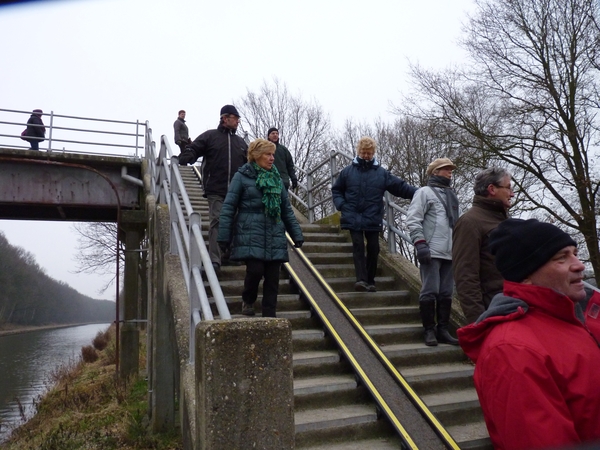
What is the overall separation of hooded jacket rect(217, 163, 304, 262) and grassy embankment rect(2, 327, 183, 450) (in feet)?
11.5

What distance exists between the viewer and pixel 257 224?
4379mm

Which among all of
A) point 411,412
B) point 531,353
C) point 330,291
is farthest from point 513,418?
Result: point 330,291

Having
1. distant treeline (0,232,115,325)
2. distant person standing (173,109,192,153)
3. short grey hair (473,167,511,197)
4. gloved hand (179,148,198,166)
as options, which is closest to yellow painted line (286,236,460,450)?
short grey hair (473,167,511,197)

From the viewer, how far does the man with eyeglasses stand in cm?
375

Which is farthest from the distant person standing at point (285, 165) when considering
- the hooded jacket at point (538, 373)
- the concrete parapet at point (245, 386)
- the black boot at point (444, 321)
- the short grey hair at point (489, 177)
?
the hooded jacket at point (538, 373)

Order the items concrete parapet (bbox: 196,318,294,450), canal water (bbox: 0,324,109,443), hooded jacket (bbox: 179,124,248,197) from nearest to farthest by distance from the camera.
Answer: concrete parapet (bbox: 196,318,294,450) → hooded jacket (bbox: 179,124,248,197) → canal water (bbox: 0,324,109,443)

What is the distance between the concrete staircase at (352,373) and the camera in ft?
12.0

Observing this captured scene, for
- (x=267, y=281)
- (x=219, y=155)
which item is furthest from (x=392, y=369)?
(x=219, y=155)

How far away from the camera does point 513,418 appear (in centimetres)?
149

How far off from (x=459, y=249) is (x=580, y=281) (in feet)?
6.74

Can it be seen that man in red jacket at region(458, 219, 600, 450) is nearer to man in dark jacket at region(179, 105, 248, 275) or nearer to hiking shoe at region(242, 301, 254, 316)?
hiking shoe at region(242, 301, 254, 316)

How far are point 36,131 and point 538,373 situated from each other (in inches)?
534

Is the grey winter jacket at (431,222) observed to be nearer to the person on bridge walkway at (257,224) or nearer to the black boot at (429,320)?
the black boot at (429,320)

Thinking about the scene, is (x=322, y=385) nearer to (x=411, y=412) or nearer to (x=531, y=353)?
(x=411, y=412)
